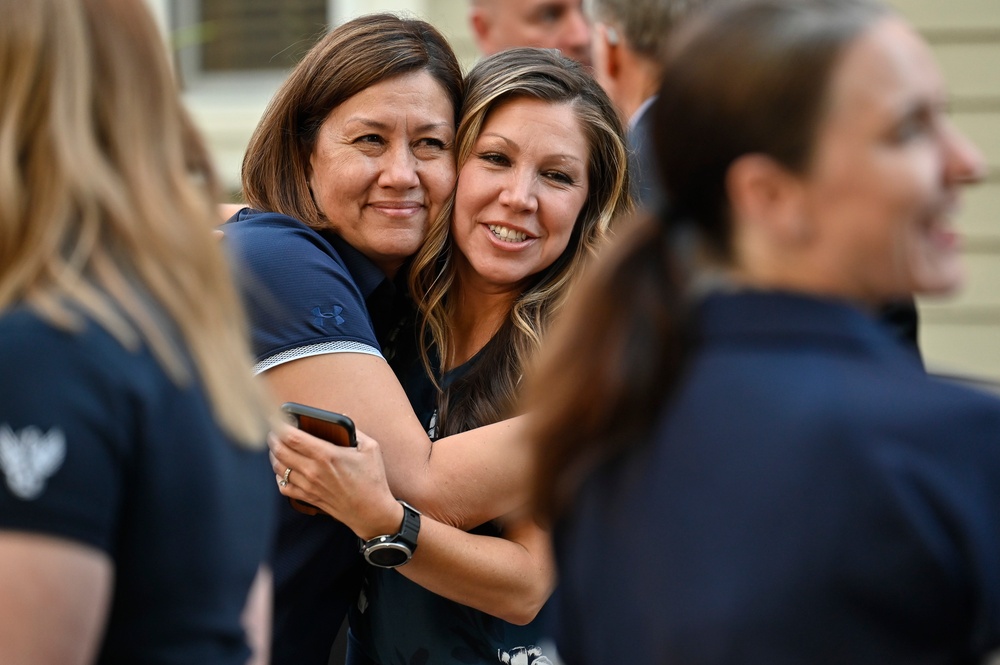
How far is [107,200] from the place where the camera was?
1199mm

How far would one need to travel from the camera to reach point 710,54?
118 centimetres

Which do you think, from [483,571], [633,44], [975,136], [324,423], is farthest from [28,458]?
[975,136]

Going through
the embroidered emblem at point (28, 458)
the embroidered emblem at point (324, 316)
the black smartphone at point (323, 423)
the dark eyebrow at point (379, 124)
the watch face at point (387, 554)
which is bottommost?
the watch face at point (387, 554)

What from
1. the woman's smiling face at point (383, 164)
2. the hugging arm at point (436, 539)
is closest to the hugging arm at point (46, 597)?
the hugging arm at point (436, 539)

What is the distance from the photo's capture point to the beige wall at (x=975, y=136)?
5.02 meters

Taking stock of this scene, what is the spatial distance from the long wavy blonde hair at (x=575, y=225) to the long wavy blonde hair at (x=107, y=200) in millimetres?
1162

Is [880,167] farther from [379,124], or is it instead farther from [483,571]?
[379,124]

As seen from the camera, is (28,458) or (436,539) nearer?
(28,458)

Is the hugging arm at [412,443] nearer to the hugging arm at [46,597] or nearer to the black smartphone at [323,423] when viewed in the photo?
the black smartphone at [323,423]

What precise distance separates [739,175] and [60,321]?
0.70 m

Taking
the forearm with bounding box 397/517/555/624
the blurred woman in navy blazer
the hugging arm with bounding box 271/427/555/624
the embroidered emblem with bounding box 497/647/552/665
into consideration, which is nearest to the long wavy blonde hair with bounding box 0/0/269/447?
the blurred woman in navy blazer

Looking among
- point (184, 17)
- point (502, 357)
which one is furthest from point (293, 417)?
point (184, 17)

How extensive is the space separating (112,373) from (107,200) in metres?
0.20

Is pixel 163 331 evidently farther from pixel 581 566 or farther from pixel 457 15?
pixel 457 15
